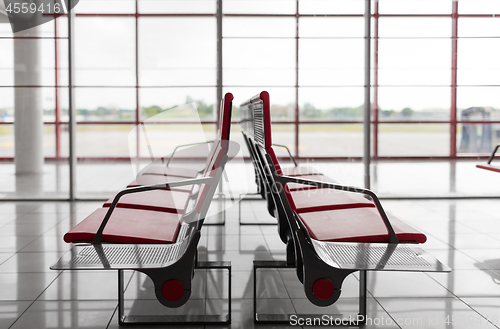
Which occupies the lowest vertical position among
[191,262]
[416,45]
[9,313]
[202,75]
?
[9,313]

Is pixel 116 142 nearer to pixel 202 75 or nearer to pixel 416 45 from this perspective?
pixel 202 75

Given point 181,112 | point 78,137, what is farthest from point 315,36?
point 78,137

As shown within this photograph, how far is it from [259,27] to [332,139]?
1463 millimetres

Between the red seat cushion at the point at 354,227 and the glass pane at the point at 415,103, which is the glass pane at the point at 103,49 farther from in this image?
the red seat cushion at the point at 354,227

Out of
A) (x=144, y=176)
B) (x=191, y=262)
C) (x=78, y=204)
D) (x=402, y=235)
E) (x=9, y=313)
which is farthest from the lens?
(x=78, y=204)

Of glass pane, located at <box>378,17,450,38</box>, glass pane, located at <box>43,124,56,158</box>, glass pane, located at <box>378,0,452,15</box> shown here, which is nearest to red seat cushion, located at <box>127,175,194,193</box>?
glass pane, located at <box>43,124,56,158</box>

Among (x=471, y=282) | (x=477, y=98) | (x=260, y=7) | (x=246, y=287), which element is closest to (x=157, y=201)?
(x=246, y=287)

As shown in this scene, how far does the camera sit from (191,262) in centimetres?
191

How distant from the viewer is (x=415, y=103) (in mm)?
5637

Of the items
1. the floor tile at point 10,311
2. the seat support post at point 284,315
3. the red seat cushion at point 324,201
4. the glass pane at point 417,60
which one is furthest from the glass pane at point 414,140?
the floor tile at point 10,311

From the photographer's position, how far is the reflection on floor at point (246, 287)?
2406 mm

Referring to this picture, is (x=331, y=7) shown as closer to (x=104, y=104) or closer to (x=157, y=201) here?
(x=104, y=104)

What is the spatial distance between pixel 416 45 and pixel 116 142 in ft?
11.3

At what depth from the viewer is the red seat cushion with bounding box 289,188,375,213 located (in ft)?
8.64
